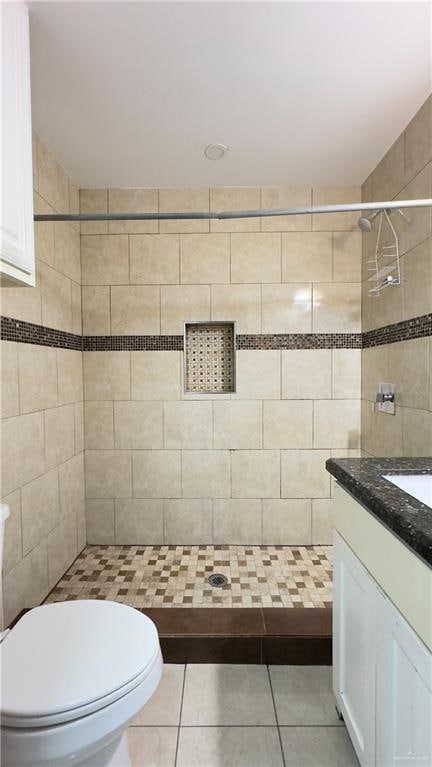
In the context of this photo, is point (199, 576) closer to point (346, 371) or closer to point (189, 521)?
point (189, 521)

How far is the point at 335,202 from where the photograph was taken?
8.34 feet

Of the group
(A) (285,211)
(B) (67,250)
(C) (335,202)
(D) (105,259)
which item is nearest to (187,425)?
(D) (105,259)

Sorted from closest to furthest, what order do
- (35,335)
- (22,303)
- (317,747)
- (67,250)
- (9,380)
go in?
1. (317,747)
2. (9,380)
3. (22,303)
4. (35,335)
5. (67,250)

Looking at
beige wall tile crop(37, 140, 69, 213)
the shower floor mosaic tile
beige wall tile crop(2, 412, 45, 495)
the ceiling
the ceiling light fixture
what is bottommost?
the shower floor mosaic tile

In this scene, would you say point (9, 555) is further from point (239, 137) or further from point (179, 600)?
point (239, 137)

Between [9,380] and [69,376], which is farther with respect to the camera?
[69,376]

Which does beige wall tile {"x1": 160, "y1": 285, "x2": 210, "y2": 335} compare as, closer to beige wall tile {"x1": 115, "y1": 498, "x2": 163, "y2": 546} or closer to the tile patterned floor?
beige wall tile {"x1": 115, "y1": 498, "x2": 163, "y2": 546}

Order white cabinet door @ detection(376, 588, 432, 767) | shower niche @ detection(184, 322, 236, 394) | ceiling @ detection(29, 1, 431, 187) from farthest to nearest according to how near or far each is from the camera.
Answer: shower niche @ detection(184, 322, 236, 394), ceiling @ detection(29, 1, 431, 187), white cabinet door @ detection(376, 588, 432, 767)

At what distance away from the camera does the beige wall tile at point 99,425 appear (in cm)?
257

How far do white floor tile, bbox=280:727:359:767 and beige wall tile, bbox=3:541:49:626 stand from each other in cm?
126

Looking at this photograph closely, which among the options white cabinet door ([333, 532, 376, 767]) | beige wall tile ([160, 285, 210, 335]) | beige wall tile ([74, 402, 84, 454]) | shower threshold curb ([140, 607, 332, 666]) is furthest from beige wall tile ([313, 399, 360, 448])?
beige wall tile ([74, 402, 84, 454])

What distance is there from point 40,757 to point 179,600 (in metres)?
1.15

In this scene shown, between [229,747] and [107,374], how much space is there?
2.02 m

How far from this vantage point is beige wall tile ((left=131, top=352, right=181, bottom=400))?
100 inches
